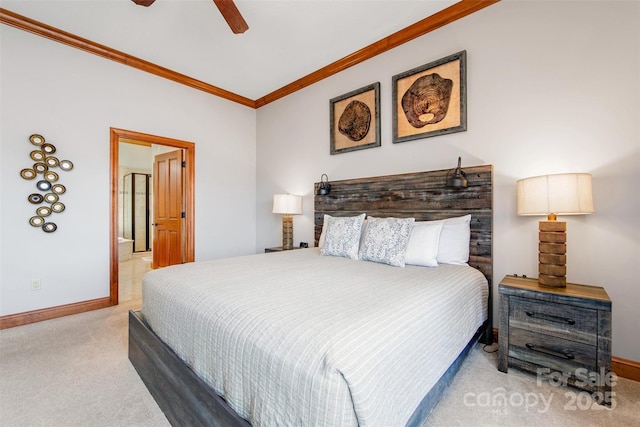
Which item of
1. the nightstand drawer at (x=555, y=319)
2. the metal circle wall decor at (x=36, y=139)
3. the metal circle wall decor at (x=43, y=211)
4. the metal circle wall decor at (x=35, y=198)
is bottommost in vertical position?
the nightstand drawer at (x=555, y=319)

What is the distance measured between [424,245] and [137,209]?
26.4 feet

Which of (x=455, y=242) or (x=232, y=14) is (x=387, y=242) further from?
(x=232, y=14)

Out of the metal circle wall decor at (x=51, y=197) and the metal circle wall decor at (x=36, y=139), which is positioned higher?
the metal circle wall decor at (x=36, y=139)

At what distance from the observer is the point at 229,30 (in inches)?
113

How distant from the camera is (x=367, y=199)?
3.12m

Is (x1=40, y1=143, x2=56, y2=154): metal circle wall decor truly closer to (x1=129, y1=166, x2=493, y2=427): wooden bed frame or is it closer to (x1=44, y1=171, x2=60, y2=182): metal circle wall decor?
(x1=44, y1=171, x2=60, y2=182): metal circle wall decor

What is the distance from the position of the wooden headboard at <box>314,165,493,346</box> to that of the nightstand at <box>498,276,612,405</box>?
0.51m

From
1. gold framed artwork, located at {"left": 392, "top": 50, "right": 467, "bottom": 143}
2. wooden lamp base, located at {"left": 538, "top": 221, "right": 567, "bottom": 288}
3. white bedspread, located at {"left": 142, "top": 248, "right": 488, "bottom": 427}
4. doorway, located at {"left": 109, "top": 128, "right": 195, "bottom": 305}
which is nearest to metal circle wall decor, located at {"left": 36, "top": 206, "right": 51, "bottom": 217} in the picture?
doorway, located at {"left": 109, "top": 128, "right": 195, "bottom": 305}

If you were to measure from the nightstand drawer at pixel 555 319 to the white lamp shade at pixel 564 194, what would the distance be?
0.59 meters

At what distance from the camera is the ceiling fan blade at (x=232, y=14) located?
1.95 metres

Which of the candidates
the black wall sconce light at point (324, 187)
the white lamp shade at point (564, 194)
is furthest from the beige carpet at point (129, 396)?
the black wall sconce light at point (324, 187)

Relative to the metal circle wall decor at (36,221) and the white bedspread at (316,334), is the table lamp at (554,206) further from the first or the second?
the metal circle wall decor at (36,221)

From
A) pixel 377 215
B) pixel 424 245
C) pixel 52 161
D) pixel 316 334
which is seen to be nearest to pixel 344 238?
pixel 377 215

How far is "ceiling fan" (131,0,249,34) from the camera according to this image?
1952mm
